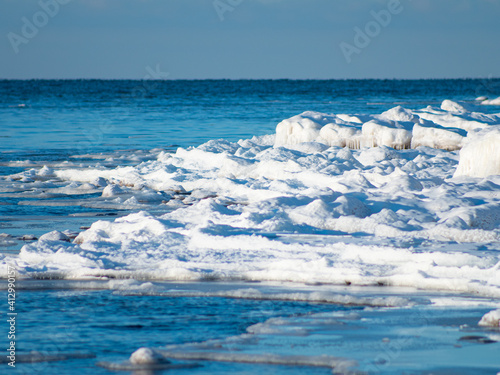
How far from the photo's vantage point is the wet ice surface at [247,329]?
15.9 ft

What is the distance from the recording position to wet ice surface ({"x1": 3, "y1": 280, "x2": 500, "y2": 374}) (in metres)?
4.83

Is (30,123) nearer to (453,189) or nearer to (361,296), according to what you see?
(453,189)

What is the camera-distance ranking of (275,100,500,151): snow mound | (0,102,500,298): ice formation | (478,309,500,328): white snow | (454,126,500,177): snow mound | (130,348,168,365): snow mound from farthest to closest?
1. (275,100,500,151): snow mound
2. (454,126,500,177): snow mound
3. (0,102,500,298): ice formation
4. (478,309,500,328): white snow
5. (130,348,168,365): snow mound

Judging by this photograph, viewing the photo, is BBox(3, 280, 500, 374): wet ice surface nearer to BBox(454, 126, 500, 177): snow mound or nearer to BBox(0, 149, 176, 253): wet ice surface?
BBox(0, 149, 176, 253): wet ice surface

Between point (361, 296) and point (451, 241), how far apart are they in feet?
7.64

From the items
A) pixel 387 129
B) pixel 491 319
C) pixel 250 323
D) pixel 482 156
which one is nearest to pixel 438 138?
pixel 387 129

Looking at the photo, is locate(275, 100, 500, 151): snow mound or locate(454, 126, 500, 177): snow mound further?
locate(275, 100, 500, 151): snow mound

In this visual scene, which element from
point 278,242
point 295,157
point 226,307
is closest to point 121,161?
point 295,157

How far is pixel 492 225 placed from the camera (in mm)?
9039

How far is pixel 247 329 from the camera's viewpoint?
5676 millimetres

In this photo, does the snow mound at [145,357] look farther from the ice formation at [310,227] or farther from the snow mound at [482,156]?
the snow mound at [482,156]

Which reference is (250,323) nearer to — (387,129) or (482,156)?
(482,156)

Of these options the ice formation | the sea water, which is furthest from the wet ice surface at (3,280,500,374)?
the ice formation

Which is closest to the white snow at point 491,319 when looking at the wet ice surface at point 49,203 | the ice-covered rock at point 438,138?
the wet ice surface at point 49,203
